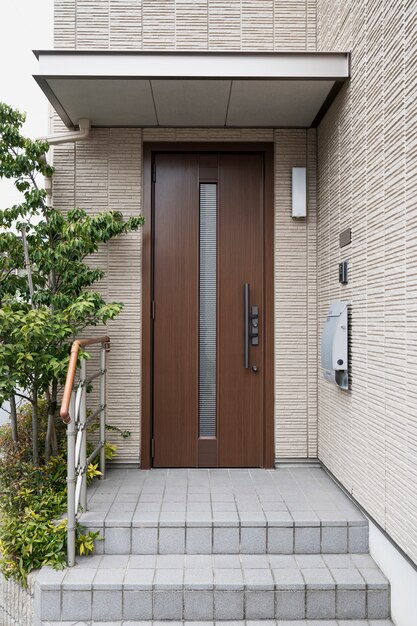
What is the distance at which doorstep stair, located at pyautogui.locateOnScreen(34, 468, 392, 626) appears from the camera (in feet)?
7.51

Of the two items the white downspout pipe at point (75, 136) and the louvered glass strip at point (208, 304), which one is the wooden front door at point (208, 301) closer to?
the louvered glass strip at point (208, 304)

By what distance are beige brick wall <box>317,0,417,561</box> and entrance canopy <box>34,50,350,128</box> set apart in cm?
23

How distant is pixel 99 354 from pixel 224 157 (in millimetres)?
1739

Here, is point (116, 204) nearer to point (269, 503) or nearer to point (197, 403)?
point (197, 403)

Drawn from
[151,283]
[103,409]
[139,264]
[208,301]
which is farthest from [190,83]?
[103,409]

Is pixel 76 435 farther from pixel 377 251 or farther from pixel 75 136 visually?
pixel 75 136

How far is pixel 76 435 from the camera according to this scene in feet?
9.07

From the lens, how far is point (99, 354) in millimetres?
3521

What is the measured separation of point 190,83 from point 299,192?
43.1 inches

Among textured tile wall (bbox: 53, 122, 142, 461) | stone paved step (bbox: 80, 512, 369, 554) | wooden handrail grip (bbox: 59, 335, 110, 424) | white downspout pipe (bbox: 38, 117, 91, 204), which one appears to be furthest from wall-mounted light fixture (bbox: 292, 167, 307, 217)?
stone paved step (bbox: 80, 512, 369, 554)

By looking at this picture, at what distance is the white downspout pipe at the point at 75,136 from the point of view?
3.41 meters

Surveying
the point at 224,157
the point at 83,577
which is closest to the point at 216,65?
the point at 224,157

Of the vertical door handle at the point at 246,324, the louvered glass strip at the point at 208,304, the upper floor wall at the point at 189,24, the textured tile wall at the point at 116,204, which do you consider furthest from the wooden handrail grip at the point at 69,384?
the upper floor wall at the point at 189,24

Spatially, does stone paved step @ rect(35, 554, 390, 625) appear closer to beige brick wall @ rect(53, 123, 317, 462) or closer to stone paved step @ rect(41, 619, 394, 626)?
stone paved step @ rect(41, 619, 394, 626)
